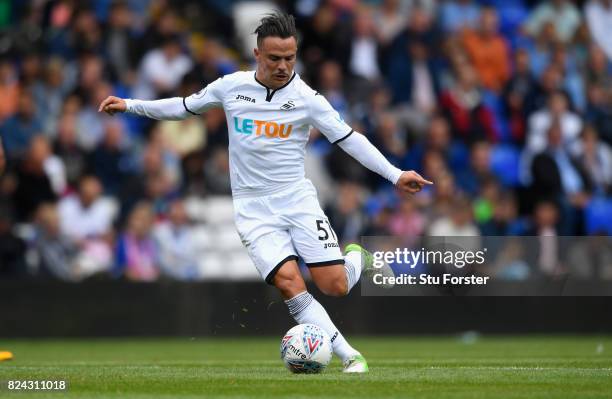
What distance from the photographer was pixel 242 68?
20219 mm

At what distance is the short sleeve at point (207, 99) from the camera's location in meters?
11.0

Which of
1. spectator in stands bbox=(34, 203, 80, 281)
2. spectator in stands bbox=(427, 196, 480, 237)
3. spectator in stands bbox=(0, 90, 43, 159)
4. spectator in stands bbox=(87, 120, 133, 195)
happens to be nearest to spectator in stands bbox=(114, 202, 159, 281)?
spectator in stands bbox=(34, 203, 80, 281)

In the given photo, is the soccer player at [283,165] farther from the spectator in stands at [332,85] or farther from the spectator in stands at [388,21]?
the spectator in stands at [388,21]

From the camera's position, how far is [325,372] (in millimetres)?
10703

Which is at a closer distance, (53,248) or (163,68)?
(53,248)

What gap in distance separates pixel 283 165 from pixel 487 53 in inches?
448

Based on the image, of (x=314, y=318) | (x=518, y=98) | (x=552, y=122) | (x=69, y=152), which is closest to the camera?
(x=314, y=318)

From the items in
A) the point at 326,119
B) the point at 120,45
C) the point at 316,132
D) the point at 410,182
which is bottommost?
the point at 410,182

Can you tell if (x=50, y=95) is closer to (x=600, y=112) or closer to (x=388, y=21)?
(x=388, y=21)

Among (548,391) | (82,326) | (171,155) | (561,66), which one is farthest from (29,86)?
(548,391)

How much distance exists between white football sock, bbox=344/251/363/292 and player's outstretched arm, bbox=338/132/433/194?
3.07 feet

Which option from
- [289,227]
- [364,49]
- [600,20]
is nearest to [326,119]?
[289,227]

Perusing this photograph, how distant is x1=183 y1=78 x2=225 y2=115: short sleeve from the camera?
1096 cm

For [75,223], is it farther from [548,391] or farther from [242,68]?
[548,391]
